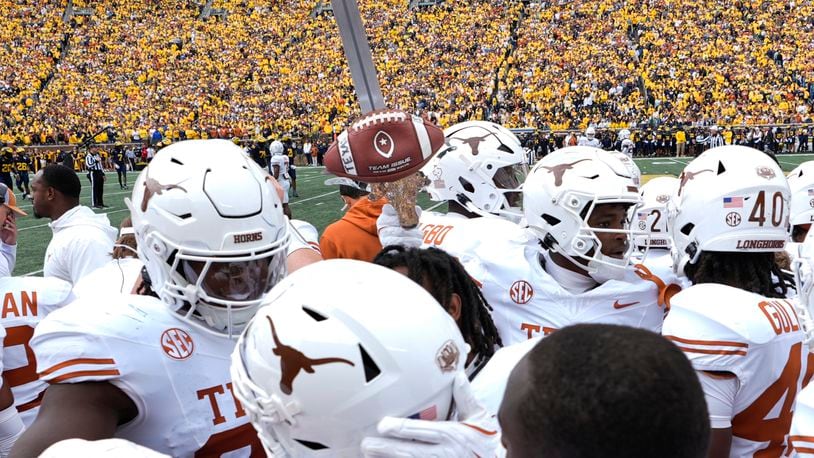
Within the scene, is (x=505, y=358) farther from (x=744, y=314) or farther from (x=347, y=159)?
(x=347, y=159)

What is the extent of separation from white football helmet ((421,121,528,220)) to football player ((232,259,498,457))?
2854 millimetres

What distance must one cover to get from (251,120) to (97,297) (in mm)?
31089

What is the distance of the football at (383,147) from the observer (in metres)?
3.10

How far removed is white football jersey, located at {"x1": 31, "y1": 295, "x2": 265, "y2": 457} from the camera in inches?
74.5

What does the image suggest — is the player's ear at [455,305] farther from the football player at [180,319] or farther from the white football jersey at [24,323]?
the white football jersey at [24,323]

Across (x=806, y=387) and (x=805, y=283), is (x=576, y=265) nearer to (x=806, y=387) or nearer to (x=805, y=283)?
(x=805, y=283)

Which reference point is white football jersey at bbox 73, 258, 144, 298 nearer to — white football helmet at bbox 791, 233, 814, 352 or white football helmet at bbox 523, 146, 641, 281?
white football helmet at bbox 523, 146, 641, 281

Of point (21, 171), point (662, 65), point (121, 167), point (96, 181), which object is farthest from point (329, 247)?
point (662, 65)

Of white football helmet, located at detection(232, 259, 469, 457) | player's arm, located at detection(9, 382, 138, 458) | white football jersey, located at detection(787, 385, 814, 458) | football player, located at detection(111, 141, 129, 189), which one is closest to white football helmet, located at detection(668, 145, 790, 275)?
white football jersey, located at detection(787, 385, 814, 458)

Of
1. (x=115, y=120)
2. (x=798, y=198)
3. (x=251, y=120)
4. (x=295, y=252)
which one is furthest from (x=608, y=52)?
(x=295, y=252)

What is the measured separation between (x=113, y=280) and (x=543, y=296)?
169cm

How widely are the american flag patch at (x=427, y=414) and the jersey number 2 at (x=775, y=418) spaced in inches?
48.9

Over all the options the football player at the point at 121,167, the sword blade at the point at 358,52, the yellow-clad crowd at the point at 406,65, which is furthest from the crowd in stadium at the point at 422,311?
the yellow-clad crowd at the point at 406,65

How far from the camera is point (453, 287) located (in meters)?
2.42
